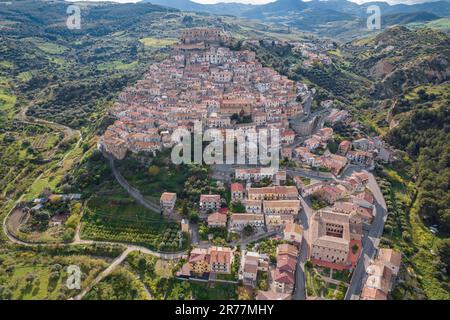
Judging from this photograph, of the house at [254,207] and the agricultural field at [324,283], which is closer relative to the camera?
the agricultural field at [324,283]

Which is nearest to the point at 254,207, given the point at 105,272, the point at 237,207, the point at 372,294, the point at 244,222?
the point at 237,207

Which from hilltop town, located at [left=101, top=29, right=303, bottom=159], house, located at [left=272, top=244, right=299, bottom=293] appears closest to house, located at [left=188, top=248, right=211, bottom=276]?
house, located at [left=272, top=244, right=299, bottom=293]

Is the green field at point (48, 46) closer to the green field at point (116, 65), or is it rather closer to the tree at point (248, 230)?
the green field at point (116, 65)

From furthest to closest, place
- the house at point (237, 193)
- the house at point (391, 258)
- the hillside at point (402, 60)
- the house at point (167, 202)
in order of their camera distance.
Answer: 1. the hillside at point (402, 60)
2. the house at point (237, 193)
3. the house at point (167, 202)
4. the house at point (391, 258)

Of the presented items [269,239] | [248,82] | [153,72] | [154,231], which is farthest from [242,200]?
[153,72]

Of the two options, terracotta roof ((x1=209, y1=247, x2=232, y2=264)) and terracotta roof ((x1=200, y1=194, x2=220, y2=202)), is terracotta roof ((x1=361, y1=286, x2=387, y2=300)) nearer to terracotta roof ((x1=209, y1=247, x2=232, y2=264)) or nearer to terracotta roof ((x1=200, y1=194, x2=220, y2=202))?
terracotta roof ((x1=209, y1=247, x2=232, y2=264))

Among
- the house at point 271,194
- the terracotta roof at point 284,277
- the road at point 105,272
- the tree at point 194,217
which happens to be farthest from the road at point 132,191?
the terracotta roof at point 284,277
